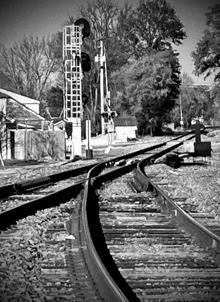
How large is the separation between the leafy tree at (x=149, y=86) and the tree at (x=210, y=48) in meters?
10.3

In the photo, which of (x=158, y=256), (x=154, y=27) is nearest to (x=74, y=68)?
(x=158, y=256)

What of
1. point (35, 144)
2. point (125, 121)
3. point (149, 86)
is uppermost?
point (149, 86)

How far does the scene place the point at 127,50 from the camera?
212 ft

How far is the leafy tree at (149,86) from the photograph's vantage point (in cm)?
6019

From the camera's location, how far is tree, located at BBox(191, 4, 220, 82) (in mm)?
47688

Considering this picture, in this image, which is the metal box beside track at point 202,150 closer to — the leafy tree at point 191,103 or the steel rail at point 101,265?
the steel rail at point 101,265

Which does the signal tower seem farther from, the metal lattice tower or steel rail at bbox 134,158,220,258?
steel rail at bbox 134,158,220,258

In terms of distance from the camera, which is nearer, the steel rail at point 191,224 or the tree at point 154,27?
the steel rail at point 191,224

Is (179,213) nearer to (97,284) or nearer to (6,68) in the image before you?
(97,284)

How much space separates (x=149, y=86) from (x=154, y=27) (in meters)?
10.5

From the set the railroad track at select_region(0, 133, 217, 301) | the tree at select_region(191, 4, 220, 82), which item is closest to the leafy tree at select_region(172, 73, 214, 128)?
the tree at select_region(191, 4, 220, 82)

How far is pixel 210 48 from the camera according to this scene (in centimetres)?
4859

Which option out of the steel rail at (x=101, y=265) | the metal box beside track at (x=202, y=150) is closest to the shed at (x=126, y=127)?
the metal box beside track at (x=202, y=150)

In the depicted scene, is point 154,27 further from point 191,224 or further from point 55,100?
point 191,224
